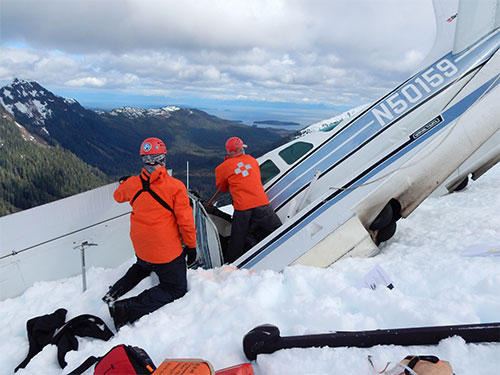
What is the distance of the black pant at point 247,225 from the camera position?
4.67m

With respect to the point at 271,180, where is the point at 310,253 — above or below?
below

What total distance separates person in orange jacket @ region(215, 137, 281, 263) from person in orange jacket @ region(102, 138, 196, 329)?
1.20 metres

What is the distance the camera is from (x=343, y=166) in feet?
16.1

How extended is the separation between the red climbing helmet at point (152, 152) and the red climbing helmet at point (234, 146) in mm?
1287

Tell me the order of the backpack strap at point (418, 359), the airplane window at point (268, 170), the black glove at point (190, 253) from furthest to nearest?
the airplane window at point (268, 170) < the black glove at point (190, 253) < the backpack strap at point (418, 359)

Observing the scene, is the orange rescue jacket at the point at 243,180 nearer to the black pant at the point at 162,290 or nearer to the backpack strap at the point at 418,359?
the black pant at the point at 162,290

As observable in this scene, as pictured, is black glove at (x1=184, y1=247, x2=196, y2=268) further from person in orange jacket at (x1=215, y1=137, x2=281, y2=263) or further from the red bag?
the red bag

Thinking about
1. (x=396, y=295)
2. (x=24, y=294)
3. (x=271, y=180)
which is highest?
(x=271, y=180)

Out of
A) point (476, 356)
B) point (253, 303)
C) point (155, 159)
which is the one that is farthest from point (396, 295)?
point (155, 159)

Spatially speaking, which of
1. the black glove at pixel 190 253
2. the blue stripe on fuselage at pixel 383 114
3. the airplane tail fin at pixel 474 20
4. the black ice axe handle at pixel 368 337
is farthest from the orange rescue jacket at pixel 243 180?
the airplane tail fin at pixel 474 20

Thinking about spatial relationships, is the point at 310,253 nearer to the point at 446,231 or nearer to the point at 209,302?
the point at 209,302

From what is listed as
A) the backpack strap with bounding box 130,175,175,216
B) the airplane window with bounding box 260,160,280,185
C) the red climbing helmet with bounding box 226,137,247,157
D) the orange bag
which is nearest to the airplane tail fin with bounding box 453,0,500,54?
the airplane window with bounding box 260,160,280,185

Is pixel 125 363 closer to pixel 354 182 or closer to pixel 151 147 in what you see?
pixel 151 147

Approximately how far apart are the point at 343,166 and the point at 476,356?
3169mm
